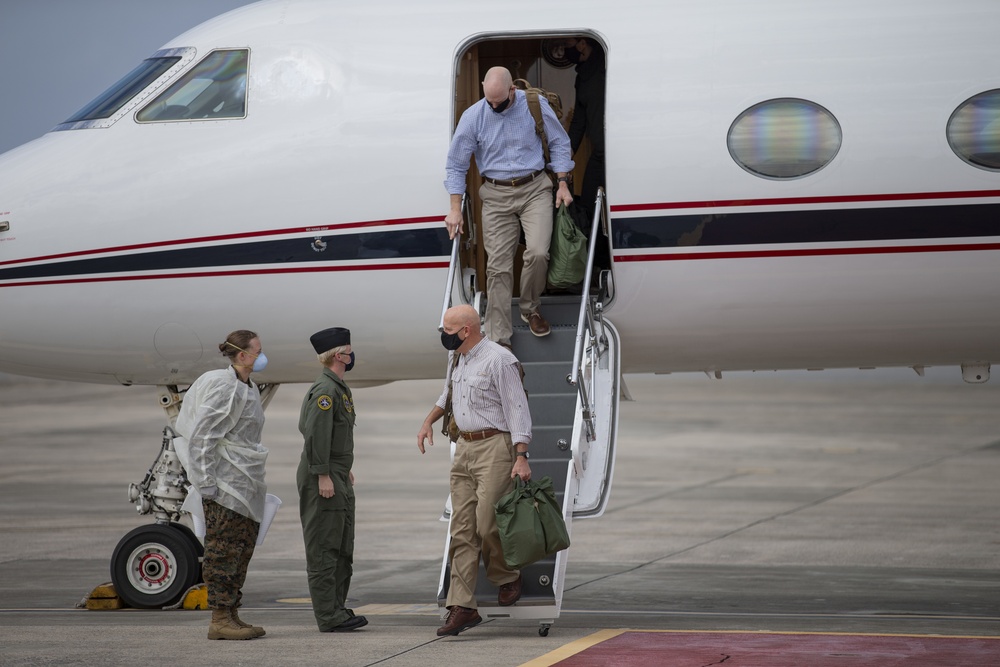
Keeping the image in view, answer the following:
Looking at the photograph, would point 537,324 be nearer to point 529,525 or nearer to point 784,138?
point 529,525

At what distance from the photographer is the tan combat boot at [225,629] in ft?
28.5

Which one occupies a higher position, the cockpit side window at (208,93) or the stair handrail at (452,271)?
the cockpit side window at (208,93)

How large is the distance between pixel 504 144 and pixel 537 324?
131 cm

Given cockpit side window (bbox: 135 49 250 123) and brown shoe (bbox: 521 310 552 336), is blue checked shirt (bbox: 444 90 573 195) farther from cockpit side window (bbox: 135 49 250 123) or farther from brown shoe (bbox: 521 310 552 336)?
cockpit side window (bbox: 135 49 250 123)

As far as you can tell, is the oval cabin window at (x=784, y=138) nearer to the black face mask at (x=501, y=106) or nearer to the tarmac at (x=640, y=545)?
the black face mask at (x=501, y=106)

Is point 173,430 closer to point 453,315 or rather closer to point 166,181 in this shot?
point 166,181

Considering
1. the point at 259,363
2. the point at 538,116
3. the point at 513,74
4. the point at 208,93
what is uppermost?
the point at 513,74

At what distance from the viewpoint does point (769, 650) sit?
8219mm

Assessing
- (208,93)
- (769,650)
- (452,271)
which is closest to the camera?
(769,650)

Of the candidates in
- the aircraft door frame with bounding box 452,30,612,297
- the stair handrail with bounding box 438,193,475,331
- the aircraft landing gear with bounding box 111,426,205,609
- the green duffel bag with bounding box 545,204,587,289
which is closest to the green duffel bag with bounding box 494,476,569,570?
the stair handrail with bounding box 438,193,475,331

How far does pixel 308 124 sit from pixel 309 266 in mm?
1063

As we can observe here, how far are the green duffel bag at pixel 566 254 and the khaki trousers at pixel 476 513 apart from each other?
1.44m

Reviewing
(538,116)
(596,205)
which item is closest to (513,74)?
(538,116)

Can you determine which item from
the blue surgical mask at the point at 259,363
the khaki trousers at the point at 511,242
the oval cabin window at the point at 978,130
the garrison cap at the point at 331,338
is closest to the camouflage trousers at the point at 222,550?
the blue surgical mask at the point at 259,363
